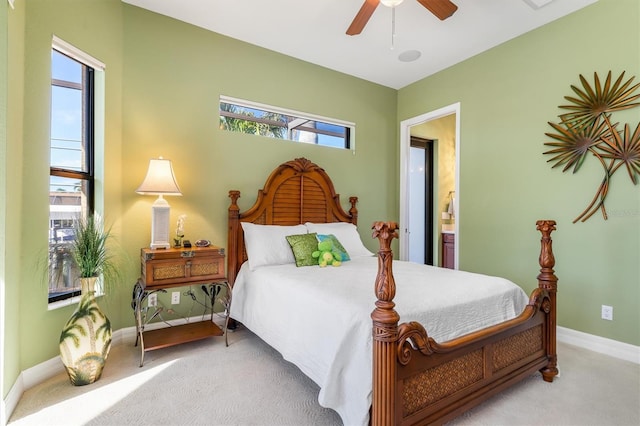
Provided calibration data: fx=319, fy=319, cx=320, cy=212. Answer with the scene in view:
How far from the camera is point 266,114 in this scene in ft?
12.4

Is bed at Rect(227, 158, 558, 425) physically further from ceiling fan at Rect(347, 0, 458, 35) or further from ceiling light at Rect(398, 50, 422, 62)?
ceiling light at Rect(398, 50, 422, 62)

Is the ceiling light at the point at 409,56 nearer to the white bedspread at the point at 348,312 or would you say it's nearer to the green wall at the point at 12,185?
the white bedspread at the point at 348,312

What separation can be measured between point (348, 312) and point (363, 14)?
2.13m

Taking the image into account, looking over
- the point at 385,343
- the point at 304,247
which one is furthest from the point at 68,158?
the point at 385,343

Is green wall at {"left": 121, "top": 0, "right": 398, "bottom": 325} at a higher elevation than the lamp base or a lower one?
higher

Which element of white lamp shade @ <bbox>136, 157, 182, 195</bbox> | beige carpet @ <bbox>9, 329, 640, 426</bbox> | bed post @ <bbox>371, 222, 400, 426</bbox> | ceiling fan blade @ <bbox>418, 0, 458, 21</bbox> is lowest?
beige carpet @ <bbox>9, 329, 640, 426</bbox>

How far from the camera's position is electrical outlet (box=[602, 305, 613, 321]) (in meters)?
2.74

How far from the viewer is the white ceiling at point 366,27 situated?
114 inches

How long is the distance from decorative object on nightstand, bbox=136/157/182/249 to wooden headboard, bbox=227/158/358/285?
0.67 m

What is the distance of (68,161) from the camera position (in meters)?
2.56

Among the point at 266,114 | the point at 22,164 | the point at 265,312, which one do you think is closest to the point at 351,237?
the point at 265,312

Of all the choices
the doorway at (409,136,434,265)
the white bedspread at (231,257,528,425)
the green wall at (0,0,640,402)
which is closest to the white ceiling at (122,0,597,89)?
the green wall at (0,0,640,402)

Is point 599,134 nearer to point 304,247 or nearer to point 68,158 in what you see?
point 304,247

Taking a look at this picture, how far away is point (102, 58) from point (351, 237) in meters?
2.88
